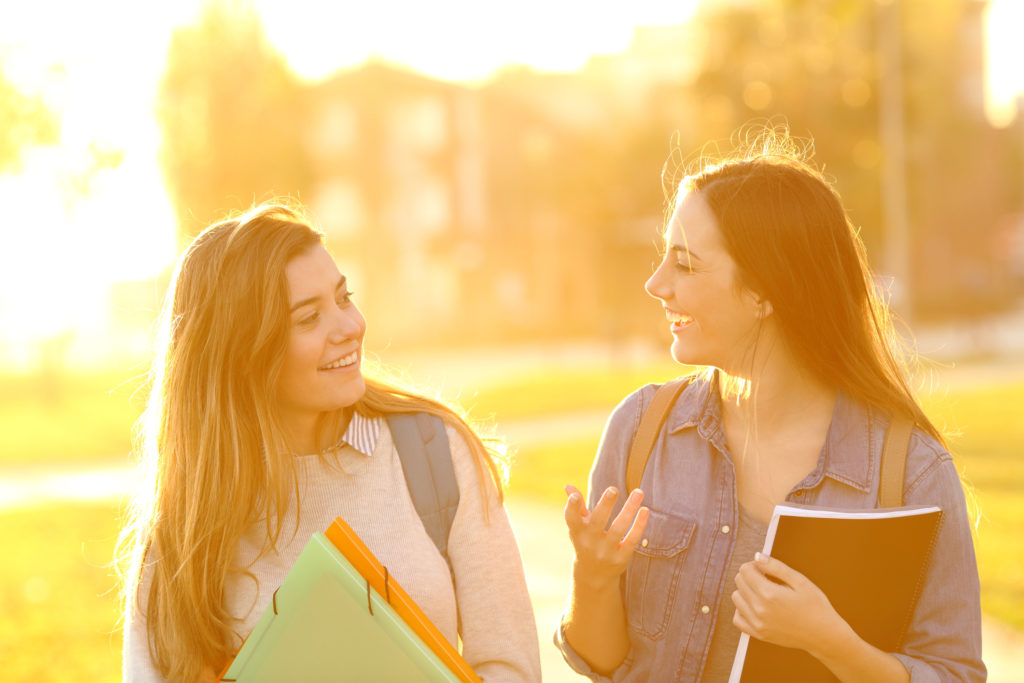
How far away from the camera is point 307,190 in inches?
1383

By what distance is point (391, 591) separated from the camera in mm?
2477

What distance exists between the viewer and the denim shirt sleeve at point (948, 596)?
2.62 metres

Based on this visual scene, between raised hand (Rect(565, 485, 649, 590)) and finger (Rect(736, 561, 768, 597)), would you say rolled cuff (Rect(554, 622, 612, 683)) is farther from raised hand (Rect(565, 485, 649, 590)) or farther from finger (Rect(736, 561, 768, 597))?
finger (Rect(736, 561, 768, 597))

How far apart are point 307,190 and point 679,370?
17161 mm

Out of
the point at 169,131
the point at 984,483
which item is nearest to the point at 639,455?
the point at 984,483

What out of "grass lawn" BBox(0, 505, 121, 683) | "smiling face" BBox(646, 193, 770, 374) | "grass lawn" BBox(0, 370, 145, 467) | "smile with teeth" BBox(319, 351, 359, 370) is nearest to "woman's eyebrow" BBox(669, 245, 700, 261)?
"smiling face" BBox(646, 193, 770, 374)

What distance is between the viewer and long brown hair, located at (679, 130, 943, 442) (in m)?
2.73

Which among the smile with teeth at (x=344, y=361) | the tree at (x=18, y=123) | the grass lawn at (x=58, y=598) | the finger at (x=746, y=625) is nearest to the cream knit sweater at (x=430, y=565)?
the smile with teeth at (x=344, y=361)

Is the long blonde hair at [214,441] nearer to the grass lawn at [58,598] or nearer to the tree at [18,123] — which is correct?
the grass lawn at [58,598]

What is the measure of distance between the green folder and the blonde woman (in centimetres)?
38

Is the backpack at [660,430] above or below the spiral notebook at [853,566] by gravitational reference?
above

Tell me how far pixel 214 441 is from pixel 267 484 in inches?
6.6

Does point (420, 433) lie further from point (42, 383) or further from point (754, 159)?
point (42, 383)

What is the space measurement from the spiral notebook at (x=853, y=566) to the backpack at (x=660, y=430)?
0.45 feet
